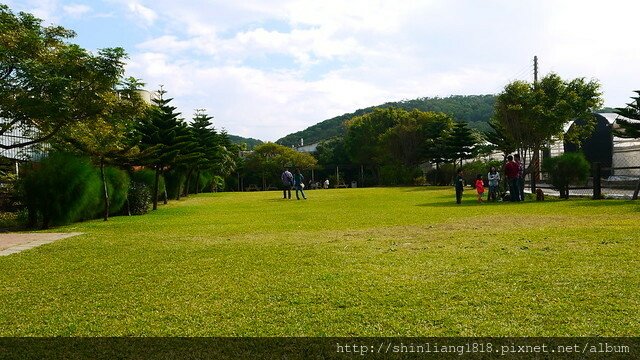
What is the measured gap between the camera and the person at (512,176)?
17.0 meters

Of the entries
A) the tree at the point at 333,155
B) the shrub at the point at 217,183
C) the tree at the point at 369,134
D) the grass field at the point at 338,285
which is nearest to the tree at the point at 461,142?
the tree at the point at 369,134

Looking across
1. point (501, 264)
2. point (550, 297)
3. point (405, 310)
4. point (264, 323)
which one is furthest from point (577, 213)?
point (264, 323)

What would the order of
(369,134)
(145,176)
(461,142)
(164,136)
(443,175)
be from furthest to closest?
(369,134) < (443,175) < (461,142) < (145,176) < (164,136)

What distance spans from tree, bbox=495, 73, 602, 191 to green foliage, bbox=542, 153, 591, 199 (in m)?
2.95

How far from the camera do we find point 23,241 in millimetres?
9352

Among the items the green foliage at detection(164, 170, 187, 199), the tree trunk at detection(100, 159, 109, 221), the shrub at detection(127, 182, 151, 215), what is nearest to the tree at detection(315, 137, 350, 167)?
the green foliage at detection(164, 170, 187, 199)

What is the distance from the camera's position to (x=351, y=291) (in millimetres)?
4562

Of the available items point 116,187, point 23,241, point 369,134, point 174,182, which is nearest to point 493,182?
point 116,187

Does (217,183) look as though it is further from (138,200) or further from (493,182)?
(493,182)

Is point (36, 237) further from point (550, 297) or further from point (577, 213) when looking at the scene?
point (577, 213)

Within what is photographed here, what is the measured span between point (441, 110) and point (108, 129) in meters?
58.3

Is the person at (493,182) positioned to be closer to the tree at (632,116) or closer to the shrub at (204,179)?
the tree at (632,116)

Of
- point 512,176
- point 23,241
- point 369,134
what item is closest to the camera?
point 23,241

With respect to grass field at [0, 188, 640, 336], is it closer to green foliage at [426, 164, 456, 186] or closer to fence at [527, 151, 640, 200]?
fence at [527, 151, 640, 200]
